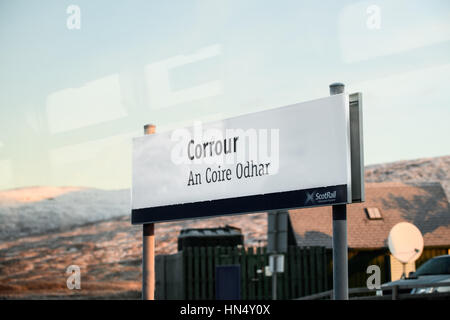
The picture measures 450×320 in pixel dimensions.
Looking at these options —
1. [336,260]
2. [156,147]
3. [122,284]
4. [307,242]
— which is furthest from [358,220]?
[122,284]

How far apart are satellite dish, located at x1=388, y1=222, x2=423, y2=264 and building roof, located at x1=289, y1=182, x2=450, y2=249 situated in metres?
7.17

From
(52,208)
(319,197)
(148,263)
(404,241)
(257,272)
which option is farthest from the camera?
(52,208)

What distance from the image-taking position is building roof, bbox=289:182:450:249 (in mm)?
31969

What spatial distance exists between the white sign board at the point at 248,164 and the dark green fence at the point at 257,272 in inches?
658

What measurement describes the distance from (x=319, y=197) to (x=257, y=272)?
19705 mm

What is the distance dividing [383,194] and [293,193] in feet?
84.5

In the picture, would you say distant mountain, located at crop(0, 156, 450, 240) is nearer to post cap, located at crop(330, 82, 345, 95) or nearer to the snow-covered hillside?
the snow-covered hillside

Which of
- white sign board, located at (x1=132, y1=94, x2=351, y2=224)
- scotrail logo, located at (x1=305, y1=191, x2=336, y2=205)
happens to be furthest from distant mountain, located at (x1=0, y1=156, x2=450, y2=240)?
scotrail logo, located at (x1=305, y1=191, x2=336, y2=205)

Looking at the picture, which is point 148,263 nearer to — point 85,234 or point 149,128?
point 149,128

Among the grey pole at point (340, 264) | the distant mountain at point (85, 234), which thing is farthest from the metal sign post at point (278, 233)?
the distant mountain at point (85, 234)

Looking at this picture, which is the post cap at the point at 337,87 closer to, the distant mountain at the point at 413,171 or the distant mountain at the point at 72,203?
the distant mountain at the point at 72,203

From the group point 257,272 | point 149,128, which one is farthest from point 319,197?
point 257,272

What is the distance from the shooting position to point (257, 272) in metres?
29.6
